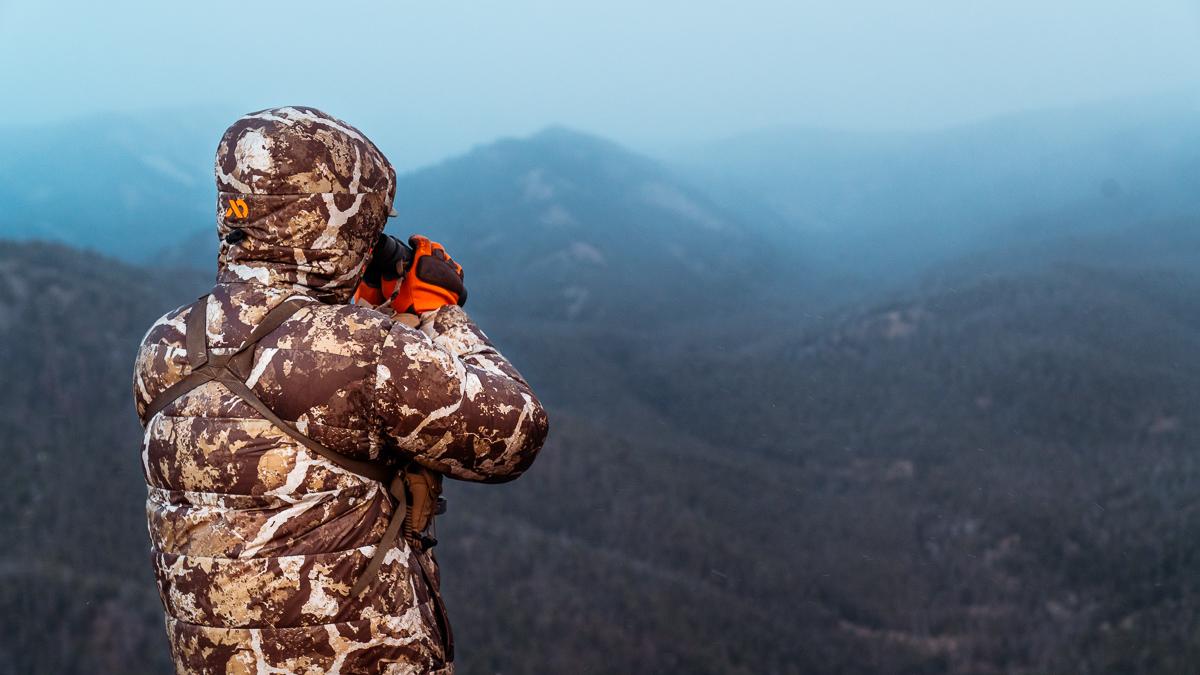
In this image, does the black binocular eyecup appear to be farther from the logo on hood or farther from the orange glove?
the logo on hood

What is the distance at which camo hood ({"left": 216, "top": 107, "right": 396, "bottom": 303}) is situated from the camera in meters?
3.18

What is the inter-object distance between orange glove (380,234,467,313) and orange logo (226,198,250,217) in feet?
1.81

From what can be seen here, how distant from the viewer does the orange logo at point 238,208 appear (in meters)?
3.22

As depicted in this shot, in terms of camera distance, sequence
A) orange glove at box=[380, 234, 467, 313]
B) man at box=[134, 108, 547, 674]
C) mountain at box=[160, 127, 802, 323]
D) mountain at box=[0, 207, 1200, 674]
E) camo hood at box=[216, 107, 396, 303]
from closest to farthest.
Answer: man at box=[134, 108, 547, 674] < camo hood at box=[216, 107, 396, 303] < orange glove at box=[380, 234, 467, 313] < mountain at box=[0, 207, 1200, 674] < mountain at box=[160, 127, 802, 323]

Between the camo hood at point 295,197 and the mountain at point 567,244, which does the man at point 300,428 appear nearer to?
the camo hood at point 295,197

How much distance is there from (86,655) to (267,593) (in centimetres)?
1607

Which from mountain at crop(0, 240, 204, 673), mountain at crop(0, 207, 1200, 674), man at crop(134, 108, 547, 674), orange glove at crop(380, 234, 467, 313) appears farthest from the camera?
mountain at crop(0, 207, 1200, 674)

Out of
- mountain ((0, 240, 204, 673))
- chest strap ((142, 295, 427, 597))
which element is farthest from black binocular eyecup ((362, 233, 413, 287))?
mountain ((0, 240, 204, 673))

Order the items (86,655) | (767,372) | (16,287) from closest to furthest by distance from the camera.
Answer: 1. (86,655)
2. (16,287)
3. (767,372)

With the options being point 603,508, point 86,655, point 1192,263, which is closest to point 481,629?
point 86,655

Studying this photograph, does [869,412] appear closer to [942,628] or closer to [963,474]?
[963,474]

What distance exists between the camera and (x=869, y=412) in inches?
2119

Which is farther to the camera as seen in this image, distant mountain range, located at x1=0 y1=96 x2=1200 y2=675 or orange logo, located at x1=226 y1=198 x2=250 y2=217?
distant mountain range, located at x1=0 y1=96 x2=1200 y2=675

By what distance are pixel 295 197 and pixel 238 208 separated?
0.65 feet
